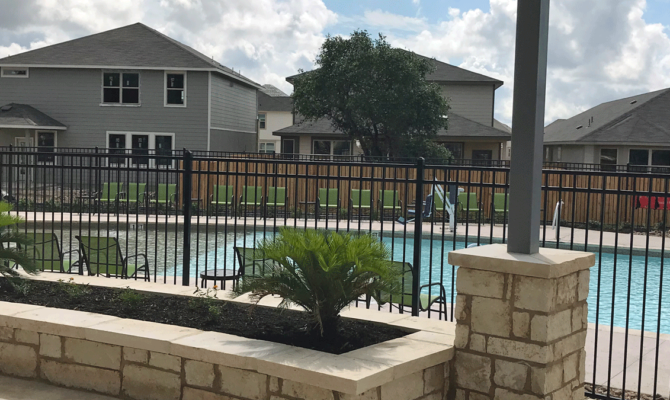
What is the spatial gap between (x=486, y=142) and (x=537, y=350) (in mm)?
28801

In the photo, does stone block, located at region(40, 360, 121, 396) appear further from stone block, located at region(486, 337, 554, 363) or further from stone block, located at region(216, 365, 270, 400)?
stone block, located at region(486, 337, 554, 363)

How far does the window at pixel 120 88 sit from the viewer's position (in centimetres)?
3070

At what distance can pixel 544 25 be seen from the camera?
4641 mm

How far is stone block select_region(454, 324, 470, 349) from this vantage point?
4742 mm

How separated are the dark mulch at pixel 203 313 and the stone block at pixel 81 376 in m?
0.60

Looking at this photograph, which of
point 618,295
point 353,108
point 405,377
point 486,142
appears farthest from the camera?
point 486,142

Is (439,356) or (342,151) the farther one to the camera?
(342,151)

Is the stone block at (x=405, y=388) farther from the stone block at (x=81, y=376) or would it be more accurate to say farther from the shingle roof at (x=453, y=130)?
the shingle roof at (x=453, y=130)

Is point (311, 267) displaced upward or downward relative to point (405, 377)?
upward

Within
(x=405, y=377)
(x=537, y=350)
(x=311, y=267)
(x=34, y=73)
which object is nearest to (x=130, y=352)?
(x=311, y=267)

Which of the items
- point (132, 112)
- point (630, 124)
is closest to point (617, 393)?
point (132, 112)

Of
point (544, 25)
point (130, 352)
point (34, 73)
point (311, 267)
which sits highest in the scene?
A: point (34, 73)

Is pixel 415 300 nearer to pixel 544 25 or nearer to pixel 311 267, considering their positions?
pixel 311 267

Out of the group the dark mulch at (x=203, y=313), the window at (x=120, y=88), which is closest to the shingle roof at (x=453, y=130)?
the window at (x=120, y=88)
